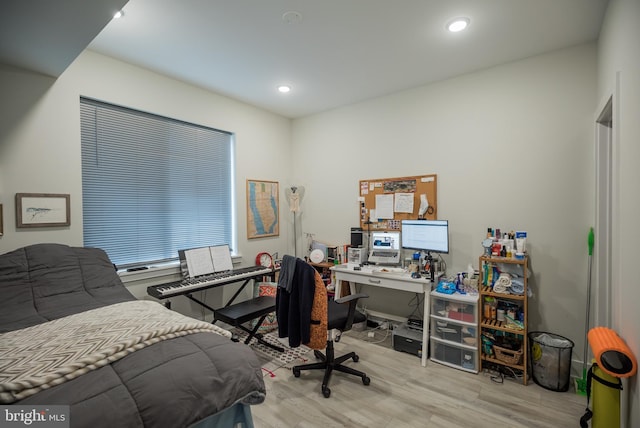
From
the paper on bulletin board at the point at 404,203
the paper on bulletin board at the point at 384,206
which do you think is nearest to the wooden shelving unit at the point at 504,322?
the paper on bulletin board at the point at 404,203

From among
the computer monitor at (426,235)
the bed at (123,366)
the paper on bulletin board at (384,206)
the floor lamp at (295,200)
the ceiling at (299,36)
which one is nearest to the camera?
the bed at (123,366)

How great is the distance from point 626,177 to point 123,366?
246 cm

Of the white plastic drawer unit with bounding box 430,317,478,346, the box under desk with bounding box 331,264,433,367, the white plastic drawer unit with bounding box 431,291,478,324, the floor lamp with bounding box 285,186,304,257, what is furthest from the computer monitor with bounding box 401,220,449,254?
the floor lamp with bounding box 285,186,304,257

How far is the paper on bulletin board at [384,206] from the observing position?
349 centimetres

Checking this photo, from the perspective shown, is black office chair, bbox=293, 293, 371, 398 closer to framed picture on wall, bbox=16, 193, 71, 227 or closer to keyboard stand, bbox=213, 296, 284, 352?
keyboard stand, bbox=213, 296, 284, 352

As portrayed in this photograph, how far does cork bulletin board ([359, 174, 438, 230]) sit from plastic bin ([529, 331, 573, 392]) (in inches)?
57.1

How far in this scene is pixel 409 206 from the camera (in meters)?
3.35

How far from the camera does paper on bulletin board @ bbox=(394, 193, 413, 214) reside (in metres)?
3.35

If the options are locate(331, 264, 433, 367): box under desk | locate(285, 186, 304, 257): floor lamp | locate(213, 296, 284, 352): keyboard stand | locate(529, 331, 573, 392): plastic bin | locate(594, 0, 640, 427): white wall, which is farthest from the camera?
locate(285, 186, 304, 257): floor lamp

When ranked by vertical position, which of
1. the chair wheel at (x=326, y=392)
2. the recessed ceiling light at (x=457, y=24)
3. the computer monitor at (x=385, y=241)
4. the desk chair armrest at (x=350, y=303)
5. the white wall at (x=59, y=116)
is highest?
the recessed ceiling light at (x=457, y=24)

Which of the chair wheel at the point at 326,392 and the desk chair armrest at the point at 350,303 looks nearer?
the chair wheel at the point at 326,392

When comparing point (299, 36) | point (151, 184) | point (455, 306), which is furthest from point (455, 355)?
point (151, 184)

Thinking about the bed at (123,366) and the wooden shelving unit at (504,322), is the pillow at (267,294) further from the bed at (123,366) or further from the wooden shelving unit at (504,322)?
the wooden shelving unit at (504,322)

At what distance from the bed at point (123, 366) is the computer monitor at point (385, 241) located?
2.26 meters
